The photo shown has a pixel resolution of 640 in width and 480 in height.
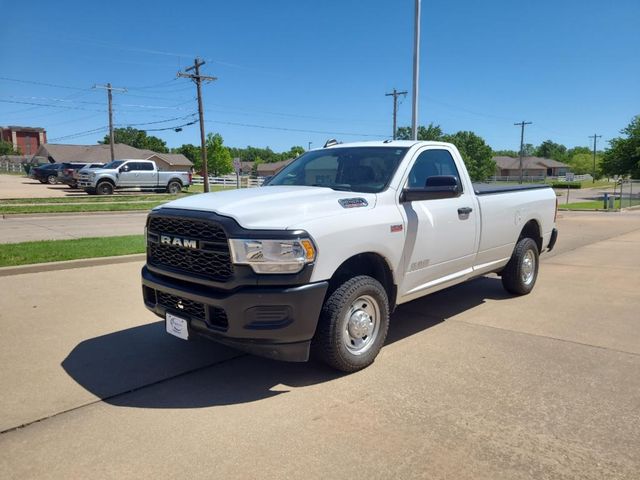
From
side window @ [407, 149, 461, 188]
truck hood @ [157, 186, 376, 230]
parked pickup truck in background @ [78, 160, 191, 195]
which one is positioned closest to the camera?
truck hood @ [157, 186, 376, 230]

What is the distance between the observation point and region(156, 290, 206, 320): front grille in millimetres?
3754

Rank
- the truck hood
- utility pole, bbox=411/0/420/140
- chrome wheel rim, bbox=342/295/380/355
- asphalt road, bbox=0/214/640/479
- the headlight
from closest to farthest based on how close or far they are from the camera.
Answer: asphalt road, bbox=0/214/640/479 < the headlight < the truck hood < chrome wheel rim, bbox=342/295/380/355 < utility pole, bbox=411/0/420/140

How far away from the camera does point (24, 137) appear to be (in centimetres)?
15350

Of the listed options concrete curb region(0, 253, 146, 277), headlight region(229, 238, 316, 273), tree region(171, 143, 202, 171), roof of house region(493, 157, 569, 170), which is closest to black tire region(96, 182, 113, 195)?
concrete curb region(0, 253, 146, 277)

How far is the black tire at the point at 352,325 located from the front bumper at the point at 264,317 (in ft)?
0.52

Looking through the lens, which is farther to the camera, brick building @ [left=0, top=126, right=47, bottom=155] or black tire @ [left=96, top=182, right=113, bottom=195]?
brick building @ [left=0, top=126, right=47, bottom=155]

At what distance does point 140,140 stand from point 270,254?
141m

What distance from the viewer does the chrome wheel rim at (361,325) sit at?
3.99m

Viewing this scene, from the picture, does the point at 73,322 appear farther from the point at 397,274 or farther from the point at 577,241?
the point at 577,241

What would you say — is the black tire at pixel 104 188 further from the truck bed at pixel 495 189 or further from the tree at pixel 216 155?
the tree at pixel 216 155

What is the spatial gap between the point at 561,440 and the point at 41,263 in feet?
25.0

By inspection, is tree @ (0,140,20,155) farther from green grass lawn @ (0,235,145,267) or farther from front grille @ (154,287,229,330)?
front grille @ (154,287,229,330)

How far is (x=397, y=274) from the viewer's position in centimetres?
441

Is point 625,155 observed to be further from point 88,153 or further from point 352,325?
point 88,153
